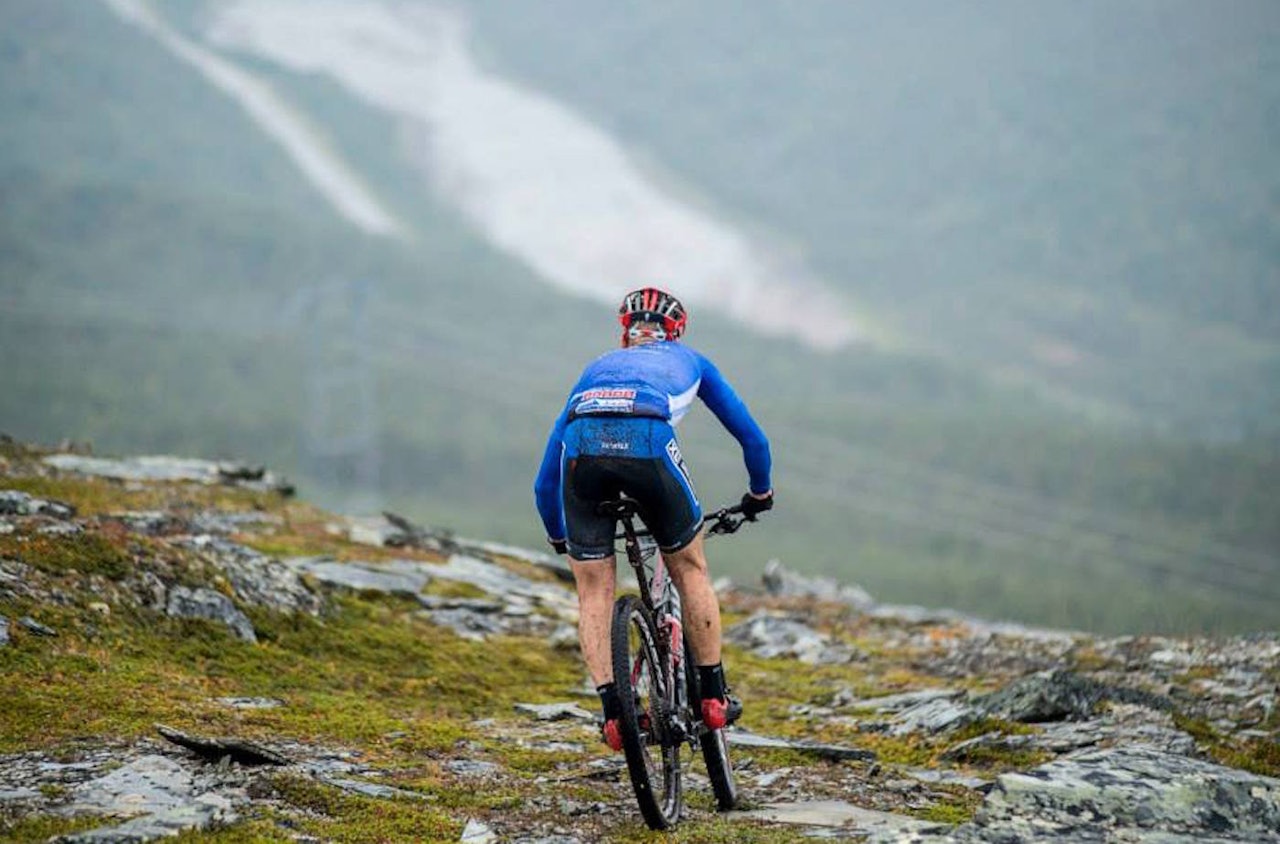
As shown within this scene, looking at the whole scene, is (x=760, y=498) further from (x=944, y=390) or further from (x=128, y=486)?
(x=944, y=390)

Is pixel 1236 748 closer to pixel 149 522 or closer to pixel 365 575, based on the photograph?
pixel 365 575

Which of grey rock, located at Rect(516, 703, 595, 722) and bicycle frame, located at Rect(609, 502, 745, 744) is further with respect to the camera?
grey rock, located at Rect(516, 703, 595, 722)

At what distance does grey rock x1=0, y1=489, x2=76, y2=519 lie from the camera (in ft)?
54.5

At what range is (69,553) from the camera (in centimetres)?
1398

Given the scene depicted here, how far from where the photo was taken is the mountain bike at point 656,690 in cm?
970

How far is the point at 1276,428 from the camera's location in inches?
6004

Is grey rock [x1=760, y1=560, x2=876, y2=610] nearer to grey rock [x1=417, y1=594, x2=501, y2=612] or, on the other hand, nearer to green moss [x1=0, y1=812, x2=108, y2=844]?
grey rock [x1=417, y1=594, x2=501, y2=612]

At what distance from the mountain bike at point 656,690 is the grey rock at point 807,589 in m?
15.5

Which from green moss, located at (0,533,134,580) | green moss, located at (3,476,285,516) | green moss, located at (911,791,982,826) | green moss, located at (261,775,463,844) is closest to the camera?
green moss, located at (261,775,463,844)

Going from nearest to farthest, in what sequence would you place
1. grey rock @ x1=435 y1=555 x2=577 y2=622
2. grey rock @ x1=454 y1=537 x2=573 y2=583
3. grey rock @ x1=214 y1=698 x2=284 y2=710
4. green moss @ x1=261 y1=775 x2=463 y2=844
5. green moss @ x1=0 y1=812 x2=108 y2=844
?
green moss @ x1=0 y1=812 x2=108 y2=844, green moss @ x1=261 y1=775 x2=463 y2=844, grey rock @ x1=214 y1=698 x2=284 y2=710, grey rock @ x1=435 y1=555 x2=577 y2=622, grey rock @ x1=454 y1=537 x2=573 y2=583

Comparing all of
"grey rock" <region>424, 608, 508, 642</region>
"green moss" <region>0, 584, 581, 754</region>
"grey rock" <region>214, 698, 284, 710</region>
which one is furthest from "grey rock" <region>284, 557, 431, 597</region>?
"grey rock" <region>214, 698, 284, 710</region>

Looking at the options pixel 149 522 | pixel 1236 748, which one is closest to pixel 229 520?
pixel 149 522

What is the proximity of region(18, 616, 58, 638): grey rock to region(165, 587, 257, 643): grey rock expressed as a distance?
1.65 metres

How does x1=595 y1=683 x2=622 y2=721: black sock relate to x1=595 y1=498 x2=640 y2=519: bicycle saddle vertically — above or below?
below
